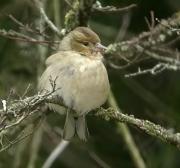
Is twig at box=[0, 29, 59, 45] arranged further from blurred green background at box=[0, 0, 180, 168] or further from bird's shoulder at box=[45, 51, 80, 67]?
blurred green background at box=[0, 0, 180, 168]

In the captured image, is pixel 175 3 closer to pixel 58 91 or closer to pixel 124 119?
pixel 58 91

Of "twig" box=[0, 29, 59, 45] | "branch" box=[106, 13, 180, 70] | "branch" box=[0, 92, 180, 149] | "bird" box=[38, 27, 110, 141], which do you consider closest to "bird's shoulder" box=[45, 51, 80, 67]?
"bird" box=[38, 27, 110, 141]

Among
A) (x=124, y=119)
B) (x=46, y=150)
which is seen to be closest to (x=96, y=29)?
(x=46, y=150)

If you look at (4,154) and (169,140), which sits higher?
(169,140)

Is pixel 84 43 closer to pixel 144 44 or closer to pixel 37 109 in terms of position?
pixel 144 44

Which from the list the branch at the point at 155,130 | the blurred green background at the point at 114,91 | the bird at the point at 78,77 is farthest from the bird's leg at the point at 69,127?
the branch at the point at 155,130

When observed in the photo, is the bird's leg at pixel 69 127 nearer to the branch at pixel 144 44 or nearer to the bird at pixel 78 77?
the bird at pixel 78 77
